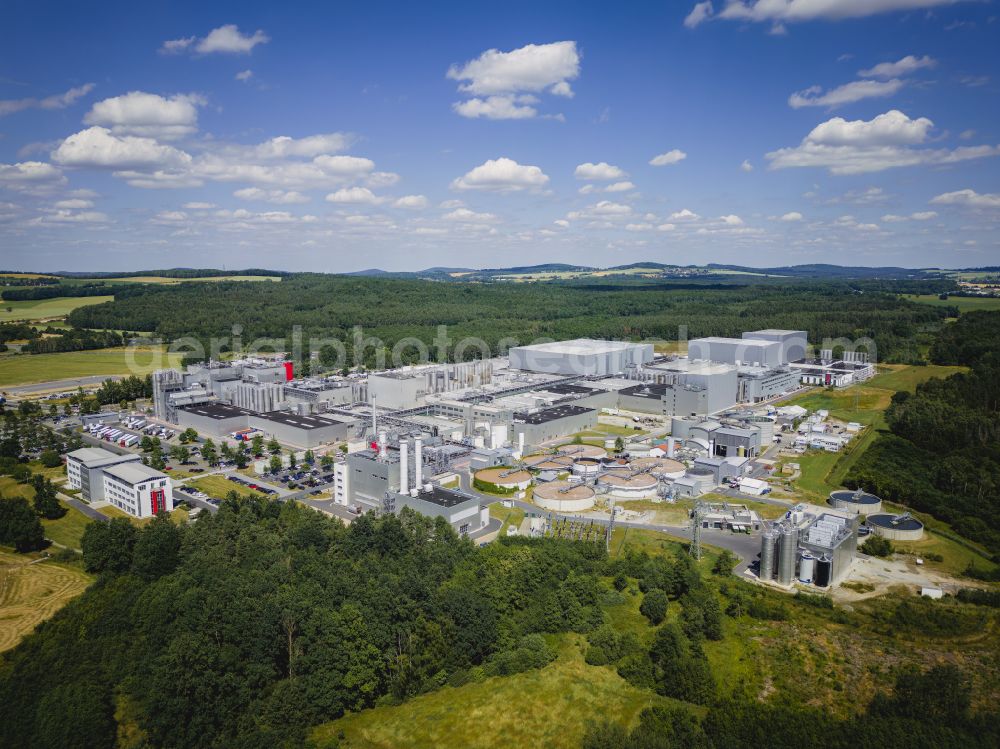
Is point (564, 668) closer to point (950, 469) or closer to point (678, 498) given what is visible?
point (678, 498)

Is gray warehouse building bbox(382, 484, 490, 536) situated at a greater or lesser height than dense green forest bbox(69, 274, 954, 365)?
lesser

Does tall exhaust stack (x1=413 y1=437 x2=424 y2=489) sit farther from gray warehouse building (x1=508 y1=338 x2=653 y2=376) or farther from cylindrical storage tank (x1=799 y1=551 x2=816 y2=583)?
gray warehouse building (x1=508 y1=338 x2=653 y2=376)

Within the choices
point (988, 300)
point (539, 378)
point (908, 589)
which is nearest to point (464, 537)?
point (908, 589)

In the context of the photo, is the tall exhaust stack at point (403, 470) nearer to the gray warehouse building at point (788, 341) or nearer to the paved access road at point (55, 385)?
the paved access road at point (55, 385)

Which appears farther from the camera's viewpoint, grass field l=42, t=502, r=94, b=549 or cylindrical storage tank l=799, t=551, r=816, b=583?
grass field l=42, t=502, r=94, b=549

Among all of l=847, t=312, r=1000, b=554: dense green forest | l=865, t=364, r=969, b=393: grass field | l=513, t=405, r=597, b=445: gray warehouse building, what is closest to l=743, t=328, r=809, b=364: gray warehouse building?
l=865, t=364, r=969, b=393: grass field

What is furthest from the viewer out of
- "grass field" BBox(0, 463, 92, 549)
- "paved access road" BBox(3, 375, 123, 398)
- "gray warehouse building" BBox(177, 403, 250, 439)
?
"paved access road" BBox(3, 375, 123, 398)
